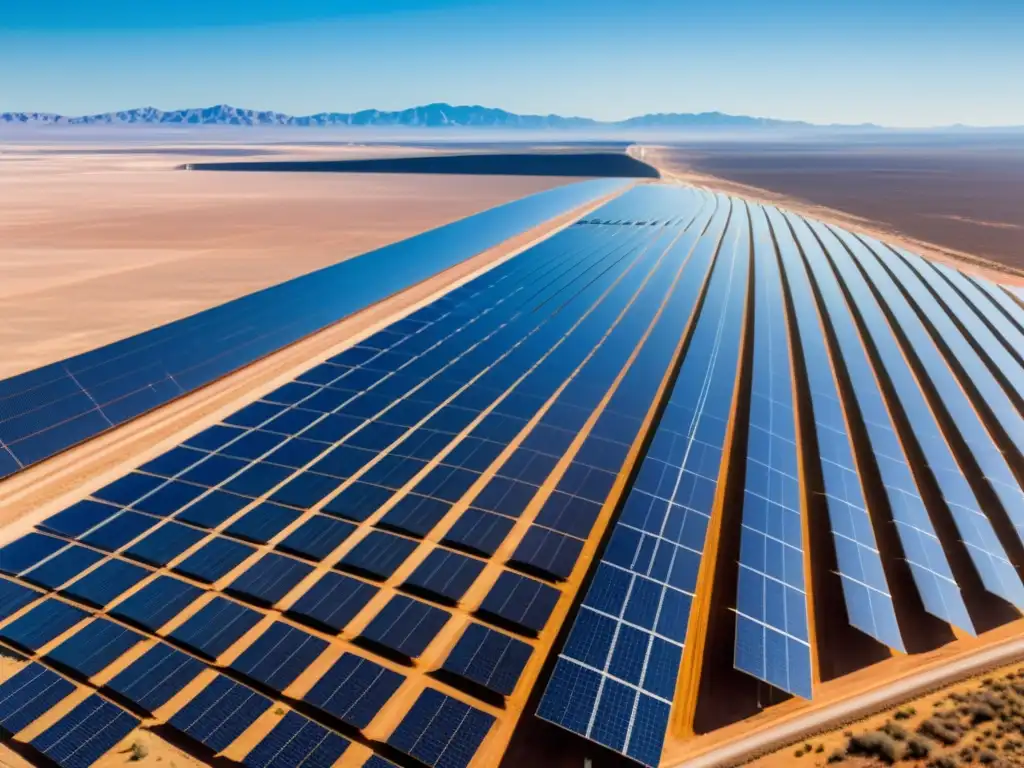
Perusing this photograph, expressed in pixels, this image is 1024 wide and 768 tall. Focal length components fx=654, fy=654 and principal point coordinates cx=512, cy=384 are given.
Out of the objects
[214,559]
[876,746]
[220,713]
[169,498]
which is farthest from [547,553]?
[169,498]

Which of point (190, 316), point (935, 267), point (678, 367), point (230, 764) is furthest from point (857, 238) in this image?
point (230, 764)

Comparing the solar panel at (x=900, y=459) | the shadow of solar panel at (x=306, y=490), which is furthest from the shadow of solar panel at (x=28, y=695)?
the solar panel at (x=900, y=459)

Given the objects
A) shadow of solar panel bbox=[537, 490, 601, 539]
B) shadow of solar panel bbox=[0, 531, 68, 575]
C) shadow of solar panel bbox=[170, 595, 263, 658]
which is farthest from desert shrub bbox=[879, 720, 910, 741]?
shadow of solar panel bbox=[0, 531, 68, 575]

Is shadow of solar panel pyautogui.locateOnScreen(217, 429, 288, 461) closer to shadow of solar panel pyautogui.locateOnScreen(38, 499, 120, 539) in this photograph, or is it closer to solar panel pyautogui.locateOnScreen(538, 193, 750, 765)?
shadow of solar panel pyautogui.locateOnScreen(38, 499, 120, 539)

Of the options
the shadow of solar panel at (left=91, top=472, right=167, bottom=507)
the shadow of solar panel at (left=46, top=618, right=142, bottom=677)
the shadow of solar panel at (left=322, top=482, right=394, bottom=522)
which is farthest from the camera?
the shadow of solar panel at (left=91, top=472, right=167, bottom=507)

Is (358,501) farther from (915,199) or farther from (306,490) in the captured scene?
(915,199)

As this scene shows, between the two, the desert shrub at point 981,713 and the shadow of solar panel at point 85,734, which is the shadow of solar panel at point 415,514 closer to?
the shadow of solar panel at point 85,734
